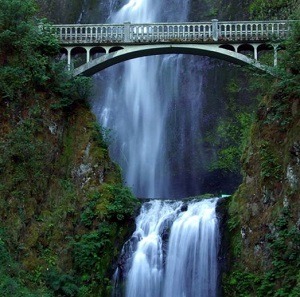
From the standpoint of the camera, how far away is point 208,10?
33844mm

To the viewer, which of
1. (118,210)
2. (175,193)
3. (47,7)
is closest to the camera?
(118,210)

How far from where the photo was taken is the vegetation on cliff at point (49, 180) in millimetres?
17953

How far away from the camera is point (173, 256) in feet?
61.0

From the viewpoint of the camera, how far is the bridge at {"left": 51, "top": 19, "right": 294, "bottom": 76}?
74.9ft

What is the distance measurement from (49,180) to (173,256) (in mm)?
5327

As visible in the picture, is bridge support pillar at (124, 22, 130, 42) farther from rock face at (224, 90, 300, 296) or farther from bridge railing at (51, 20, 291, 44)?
rock face at (224, 90, 300, 296)

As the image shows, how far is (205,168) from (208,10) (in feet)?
34.6

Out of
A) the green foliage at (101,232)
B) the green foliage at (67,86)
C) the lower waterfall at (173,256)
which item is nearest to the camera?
the lower waterfall at (173,256)

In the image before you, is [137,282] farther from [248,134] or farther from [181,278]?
[248,134]

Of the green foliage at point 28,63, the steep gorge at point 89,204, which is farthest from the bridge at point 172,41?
the steep gorge at point 89,204

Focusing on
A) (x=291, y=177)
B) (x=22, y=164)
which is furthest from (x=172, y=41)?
(x=291, y=177)

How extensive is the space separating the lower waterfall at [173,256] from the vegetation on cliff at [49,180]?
632 mm

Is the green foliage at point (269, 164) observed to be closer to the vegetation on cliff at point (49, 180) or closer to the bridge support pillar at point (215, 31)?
the vegetation on cliff at point (49, 180)

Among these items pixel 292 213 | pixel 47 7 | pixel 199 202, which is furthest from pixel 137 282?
pixel 47 7
